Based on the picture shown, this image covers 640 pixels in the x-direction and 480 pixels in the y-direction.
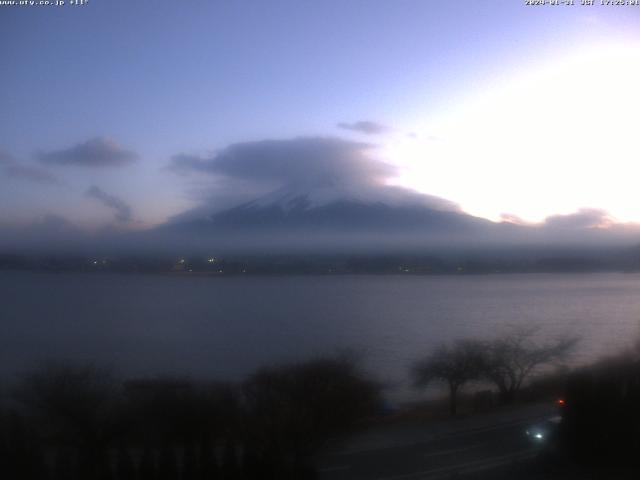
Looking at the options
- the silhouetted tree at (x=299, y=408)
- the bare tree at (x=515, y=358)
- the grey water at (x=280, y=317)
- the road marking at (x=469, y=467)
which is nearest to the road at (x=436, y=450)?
the road marking at (x=469, y=467)

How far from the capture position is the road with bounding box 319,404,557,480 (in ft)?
13.8

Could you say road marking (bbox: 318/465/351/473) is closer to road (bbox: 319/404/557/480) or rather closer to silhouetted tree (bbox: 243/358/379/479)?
road (bbox: 319/404/557/480)

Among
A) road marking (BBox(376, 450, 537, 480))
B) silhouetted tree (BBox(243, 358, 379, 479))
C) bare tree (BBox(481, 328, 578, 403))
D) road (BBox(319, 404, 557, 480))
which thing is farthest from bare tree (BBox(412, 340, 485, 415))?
road marking (BBox(376, 450, 537, 480))

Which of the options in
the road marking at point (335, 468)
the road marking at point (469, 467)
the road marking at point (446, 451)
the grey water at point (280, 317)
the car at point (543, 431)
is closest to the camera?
the road marking at point (469, 467)

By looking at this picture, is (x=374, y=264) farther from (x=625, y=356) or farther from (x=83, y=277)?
(x=83, y=277)

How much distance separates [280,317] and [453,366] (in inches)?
91.9

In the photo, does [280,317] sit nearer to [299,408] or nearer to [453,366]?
[453,366]

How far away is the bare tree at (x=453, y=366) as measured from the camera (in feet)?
18.7

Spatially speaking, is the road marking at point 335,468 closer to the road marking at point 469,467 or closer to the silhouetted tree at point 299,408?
the silhouetted tree at point 299,408

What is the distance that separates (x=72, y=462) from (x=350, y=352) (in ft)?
8.93

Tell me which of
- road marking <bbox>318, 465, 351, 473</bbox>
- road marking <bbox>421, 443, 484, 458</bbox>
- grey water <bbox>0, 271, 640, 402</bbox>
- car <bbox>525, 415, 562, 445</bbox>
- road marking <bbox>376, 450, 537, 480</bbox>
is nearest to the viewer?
road marking <bbox>376, 450, 537, 480</bbox>

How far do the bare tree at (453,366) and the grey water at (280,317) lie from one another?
0.14 m

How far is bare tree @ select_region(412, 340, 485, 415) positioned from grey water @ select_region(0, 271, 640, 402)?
14cm

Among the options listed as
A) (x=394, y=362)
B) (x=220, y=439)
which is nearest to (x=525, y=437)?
(x=394, y=362)
